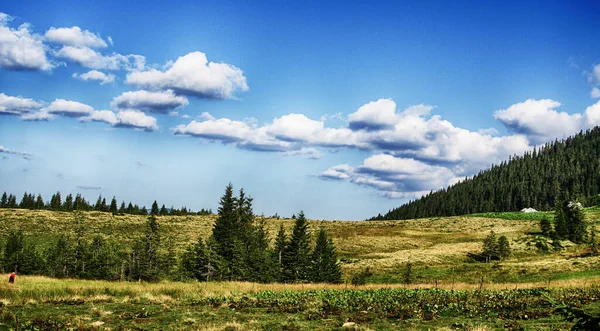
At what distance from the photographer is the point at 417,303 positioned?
18750 millimetres

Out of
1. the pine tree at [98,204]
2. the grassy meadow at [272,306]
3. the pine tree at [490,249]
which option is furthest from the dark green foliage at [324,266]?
the pine tree at [98,204]

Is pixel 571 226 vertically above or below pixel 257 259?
above

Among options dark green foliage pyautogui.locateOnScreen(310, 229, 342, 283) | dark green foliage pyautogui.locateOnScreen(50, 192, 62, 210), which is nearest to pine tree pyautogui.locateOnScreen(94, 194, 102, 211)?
dark green foliage pyautogui.locateOnScreen(50, 192, 62, 210)

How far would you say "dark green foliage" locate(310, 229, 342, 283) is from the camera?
49156 millimetres

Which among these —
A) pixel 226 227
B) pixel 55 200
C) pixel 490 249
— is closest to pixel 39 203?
pixel 55 200

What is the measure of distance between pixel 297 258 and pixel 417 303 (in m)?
31.8

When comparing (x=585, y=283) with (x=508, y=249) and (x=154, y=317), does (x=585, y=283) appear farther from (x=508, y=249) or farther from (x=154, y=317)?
(x=508, y=249)

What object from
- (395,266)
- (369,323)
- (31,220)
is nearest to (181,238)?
(31,220)

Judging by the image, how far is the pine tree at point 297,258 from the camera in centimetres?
4947

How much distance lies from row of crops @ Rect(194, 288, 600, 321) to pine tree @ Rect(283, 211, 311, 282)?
26668mm

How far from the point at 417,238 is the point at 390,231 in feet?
41.6

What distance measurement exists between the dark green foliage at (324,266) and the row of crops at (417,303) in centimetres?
2668

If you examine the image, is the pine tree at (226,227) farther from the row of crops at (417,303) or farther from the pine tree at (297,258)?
the row of crops at (417,303)

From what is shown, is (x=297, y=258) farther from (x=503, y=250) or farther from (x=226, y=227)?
(x=503, y=250)
